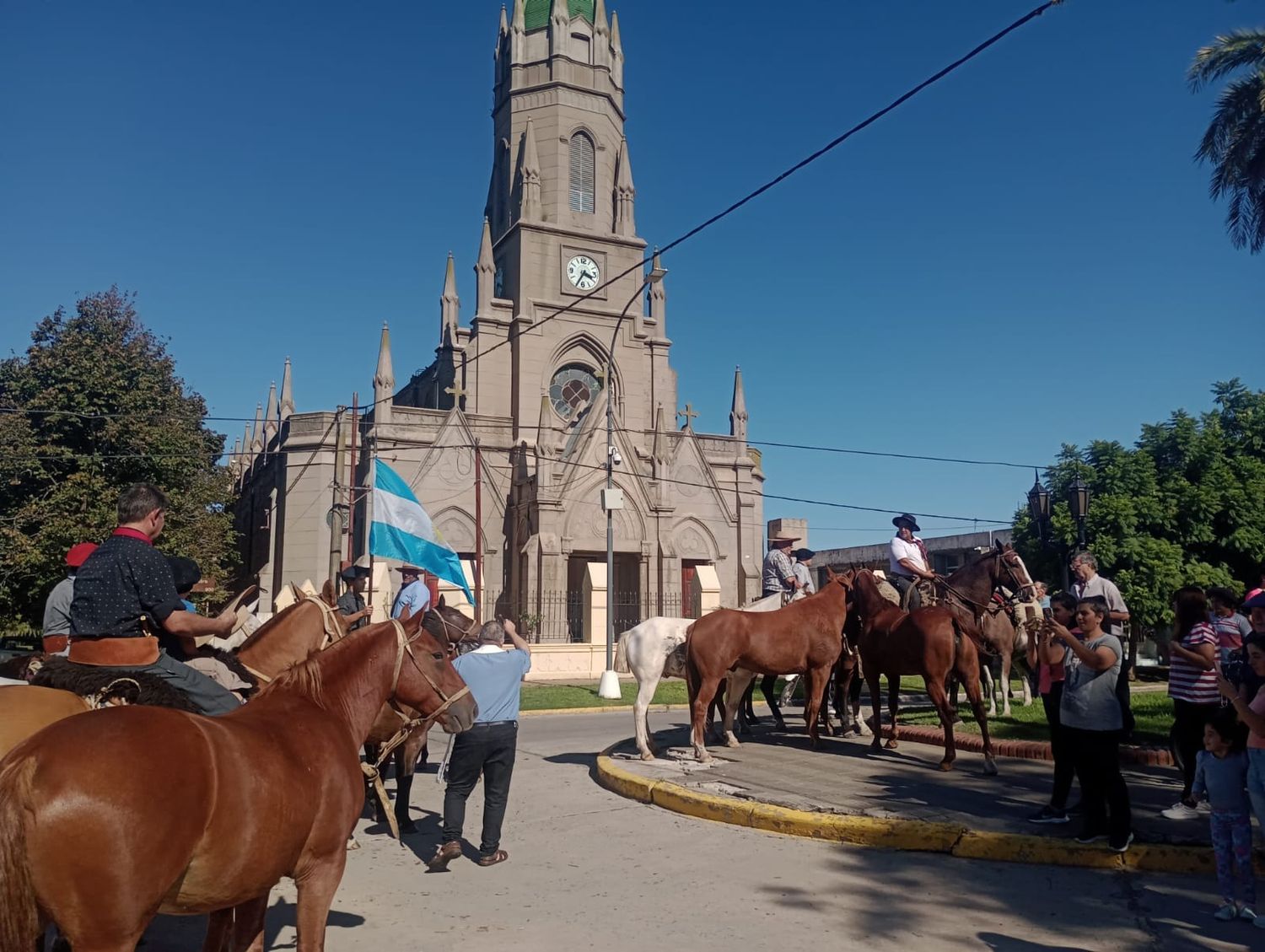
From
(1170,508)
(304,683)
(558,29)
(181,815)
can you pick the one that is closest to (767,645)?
(304,683)

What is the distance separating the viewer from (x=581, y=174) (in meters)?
43.0

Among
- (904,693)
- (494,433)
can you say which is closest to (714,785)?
(904,693)

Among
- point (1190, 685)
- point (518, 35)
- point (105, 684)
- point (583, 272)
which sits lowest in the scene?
point (1190, 685)

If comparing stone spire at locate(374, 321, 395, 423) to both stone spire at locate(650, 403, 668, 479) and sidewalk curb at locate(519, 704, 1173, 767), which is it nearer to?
stone spire at locate(650, 403, 668, 479)

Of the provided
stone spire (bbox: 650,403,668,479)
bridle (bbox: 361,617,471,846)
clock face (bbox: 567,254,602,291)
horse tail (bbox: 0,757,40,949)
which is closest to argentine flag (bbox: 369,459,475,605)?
bridle (bbox: 361,617,471,846)

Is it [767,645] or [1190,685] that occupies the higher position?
[767,645]

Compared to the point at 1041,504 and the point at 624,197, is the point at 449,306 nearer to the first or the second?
the point at 624,197

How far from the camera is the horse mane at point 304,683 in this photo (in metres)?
4.87

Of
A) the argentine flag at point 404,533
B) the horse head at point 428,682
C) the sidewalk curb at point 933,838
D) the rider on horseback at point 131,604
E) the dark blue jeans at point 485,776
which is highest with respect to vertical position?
the argentine flag at point 404,533

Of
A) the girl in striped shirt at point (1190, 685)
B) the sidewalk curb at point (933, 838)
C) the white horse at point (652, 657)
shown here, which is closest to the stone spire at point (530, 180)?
the white horse at point (652, 657)

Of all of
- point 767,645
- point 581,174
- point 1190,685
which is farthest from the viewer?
point 581,174

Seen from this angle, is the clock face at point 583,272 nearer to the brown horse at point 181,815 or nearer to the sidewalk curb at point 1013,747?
the sidewalk curb at point 1013,747

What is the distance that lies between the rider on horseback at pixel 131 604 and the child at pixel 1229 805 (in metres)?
6.43

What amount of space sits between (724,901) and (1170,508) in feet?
79.6
